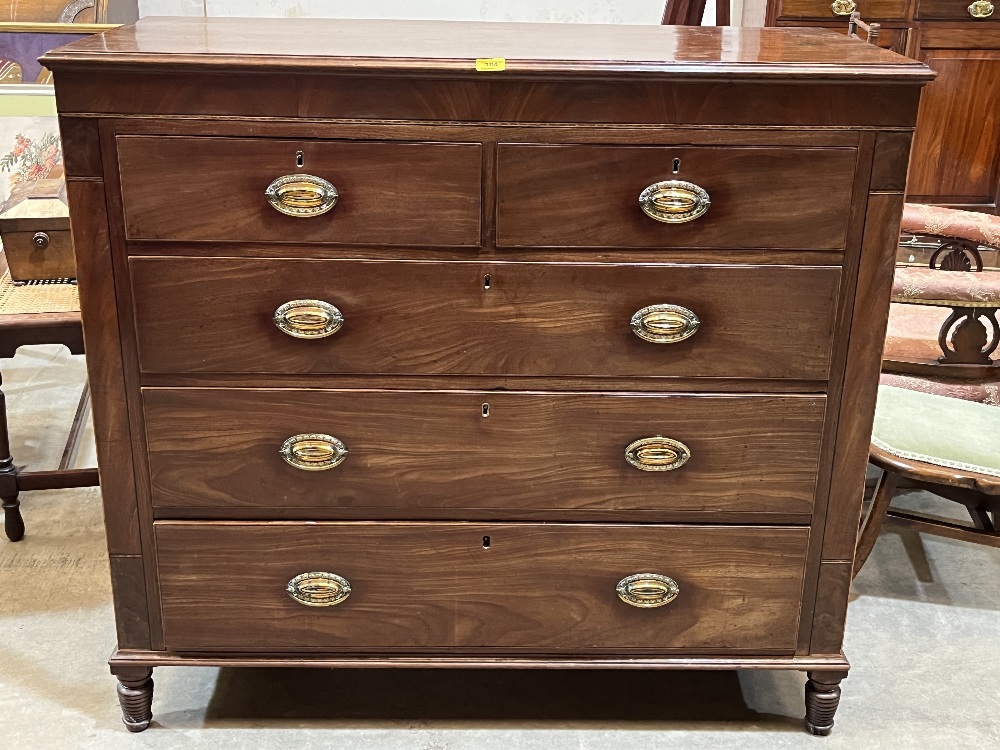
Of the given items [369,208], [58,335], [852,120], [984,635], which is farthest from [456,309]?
[984,635]

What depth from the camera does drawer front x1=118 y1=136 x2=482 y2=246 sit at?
1.55 m

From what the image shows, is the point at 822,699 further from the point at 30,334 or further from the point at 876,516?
the point at 30,334

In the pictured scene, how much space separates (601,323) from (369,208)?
1.27ft

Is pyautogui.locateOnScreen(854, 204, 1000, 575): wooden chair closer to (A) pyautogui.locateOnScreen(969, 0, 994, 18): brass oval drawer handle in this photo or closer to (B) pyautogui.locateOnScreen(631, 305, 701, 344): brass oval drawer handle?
(B) pyautogui.locateOnScreen(631, 305, 701, 344): brass oval drawer handle

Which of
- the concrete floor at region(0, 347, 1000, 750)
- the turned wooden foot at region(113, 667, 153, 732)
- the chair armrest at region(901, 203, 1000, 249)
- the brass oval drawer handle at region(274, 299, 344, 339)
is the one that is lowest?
the concrete floor at region(0, 347, 1000, 750)

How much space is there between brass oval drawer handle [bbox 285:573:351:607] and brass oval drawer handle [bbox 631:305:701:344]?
644 millimetres

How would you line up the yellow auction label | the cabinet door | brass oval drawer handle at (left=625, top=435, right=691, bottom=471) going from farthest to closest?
the cabinet door < brass oval drawer handle at (left=625, top=435, right=691, bottom=471) < the yellow auction label

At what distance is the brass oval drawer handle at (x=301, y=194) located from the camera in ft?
5.10

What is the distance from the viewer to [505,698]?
6.60ft

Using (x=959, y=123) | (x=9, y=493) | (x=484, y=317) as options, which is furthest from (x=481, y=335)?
(x=959, y=123)

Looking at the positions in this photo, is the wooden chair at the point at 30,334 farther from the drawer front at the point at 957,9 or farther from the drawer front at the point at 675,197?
the drawer front at the point at 957,9

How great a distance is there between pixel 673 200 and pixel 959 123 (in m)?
3.38

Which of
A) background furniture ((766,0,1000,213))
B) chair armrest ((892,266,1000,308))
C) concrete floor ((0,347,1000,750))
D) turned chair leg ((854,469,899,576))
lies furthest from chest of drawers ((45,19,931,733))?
background furniture ((766,0,1000,213))

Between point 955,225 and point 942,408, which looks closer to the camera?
point 942,408
